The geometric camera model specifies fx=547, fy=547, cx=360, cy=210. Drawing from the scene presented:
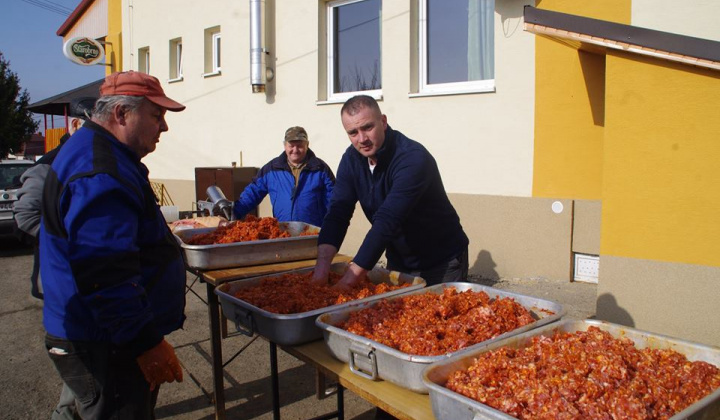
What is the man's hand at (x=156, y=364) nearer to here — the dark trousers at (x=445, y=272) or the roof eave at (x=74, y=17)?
the dark trousers at (x=445, y=272)

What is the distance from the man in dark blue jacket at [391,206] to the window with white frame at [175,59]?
10572 mm

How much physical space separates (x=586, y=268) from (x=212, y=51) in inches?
351

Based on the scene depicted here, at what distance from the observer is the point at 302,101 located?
29.8 feet

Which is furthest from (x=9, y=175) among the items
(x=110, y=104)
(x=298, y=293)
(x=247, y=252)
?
(x=298, y=293)

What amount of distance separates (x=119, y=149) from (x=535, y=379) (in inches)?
72.0

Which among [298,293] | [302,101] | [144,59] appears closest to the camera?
[298,293]

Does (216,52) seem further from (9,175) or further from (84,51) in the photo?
(9,175)

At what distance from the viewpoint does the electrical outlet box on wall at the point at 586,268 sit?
19.2ft

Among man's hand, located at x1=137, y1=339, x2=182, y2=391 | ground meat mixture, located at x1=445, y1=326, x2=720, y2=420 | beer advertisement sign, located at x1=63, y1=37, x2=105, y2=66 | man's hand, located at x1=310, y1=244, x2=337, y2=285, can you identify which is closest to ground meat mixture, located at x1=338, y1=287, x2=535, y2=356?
ground meat mixture, located at x1=445, y1=326, x2=720, y2=420

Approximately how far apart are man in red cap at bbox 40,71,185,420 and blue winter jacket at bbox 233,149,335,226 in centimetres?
269

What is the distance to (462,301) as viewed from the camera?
98.0 inches

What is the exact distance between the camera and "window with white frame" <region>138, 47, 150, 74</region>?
13961 millimetres

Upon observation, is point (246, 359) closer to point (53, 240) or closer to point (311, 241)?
point (311, 241)

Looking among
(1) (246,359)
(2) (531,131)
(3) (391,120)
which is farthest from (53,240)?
(3) (391,120)
